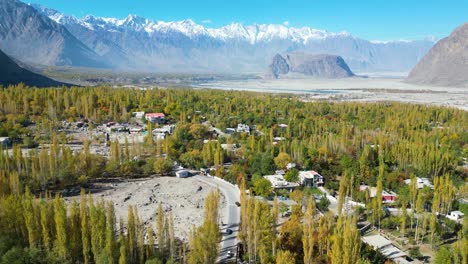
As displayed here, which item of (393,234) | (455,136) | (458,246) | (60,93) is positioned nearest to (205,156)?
(393,234)

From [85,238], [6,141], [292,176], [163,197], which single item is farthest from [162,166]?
[6,141]

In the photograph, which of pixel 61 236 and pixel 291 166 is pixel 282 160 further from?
pixel 61 236

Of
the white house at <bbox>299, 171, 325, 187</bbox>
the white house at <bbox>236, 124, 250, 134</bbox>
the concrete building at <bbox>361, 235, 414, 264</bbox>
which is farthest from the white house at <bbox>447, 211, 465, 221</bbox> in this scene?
the white house at <bbox>236, 124, 250, 134</bbox>

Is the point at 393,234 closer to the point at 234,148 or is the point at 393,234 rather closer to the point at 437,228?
the point at 437,228

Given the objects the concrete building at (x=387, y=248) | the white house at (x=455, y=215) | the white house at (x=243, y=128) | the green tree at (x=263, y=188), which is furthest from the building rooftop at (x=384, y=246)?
the white house at (x=243, y=128)

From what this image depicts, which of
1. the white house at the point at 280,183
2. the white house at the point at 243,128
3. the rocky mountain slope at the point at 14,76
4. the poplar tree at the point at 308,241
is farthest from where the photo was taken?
the rocky mountain slope at the point at 14,76

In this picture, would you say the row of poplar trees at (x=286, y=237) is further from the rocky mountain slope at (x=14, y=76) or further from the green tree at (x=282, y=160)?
the rocky mountain slope at (x=14, y=76)

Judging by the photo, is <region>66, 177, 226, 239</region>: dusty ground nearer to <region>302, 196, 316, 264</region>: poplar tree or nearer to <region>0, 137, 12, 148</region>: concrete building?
<region>302, 196, 316, 264</region>: poplar tree

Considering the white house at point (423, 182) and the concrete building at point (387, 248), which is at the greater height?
the white house at point (423, 182)
